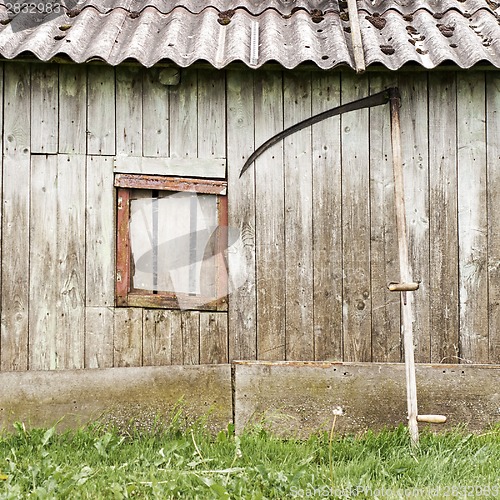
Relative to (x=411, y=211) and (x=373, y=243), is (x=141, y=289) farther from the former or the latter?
(x=411, y=211)

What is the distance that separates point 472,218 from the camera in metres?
5.14

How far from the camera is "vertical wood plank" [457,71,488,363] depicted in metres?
5.12

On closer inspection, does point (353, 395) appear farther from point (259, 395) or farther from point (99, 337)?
point (99, 337)

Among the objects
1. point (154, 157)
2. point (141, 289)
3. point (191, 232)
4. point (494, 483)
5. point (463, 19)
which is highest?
point (463, 19)

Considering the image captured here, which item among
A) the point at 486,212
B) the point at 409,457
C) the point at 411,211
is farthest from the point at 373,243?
the point at 409,457

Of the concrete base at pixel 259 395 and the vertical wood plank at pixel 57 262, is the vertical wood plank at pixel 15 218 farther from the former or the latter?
the concrete base at pixel 259 395

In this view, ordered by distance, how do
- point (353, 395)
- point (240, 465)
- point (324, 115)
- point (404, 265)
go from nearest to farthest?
point (240, 465)
point (404, 265)
point (353, 395)
point (324, 115)

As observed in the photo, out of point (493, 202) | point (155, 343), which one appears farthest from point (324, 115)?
point (155, 343)

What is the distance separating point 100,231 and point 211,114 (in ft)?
3.77

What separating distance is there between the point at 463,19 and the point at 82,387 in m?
3.84

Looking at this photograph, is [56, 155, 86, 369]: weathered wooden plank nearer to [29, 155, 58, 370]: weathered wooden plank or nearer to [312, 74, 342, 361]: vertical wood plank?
[29, 155, 58, 370]: weathered wooden plank

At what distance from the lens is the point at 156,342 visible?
5109 mm

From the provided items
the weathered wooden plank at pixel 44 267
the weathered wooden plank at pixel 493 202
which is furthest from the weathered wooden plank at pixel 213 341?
the weathered wooden plank at pixel 493 202

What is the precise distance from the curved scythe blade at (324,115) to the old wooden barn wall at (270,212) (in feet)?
0.20
